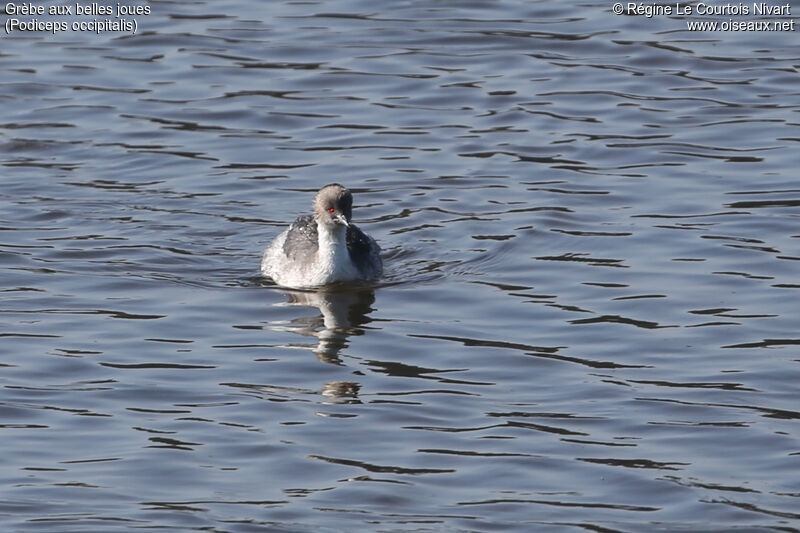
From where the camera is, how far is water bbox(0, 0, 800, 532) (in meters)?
10.5

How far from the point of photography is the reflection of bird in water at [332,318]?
13.6m

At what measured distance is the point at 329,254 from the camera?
15.6 m

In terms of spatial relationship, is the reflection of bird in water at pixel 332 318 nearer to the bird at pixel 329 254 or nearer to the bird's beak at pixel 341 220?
the bird at pixel 329 254

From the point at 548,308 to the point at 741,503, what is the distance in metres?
4.36

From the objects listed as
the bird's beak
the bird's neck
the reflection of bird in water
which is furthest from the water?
the bird's beak

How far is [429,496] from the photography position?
1021 centimetres

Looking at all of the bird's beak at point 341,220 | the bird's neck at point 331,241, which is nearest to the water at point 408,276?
the bird's neck at point 331,241

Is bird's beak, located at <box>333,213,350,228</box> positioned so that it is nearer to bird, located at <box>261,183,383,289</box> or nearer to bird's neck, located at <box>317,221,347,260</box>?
bird, located at <box>261,183,383,289</box>

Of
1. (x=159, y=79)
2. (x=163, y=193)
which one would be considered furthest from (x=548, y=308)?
(x=159, y=79)

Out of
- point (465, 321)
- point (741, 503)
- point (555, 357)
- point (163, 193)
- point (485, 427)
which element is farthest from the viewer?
point (163, 193)

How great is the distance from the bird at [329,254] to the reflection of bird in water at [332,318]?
6.0 inches

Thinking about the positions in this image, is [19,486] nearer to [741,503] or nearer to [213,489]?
[213,489]

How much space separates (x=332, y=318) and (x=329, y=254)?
3.64 ft

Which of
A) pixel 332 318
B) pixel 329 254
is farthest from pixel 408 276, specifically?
pixel 332 318
